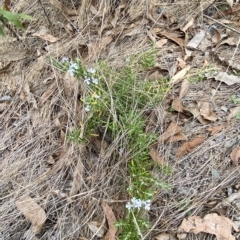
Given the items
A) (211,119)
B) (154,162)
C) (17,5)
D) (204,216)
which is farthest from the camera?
(17,5)

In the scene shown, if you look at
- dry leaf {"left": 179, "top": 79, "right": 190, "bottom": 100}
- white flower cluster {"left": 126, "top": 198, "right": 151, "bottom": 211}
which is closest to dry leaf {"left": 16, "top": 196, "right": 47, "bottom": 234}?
white flower cluster {"left": 126, "top": 198, "right": 151, "bottom": 211}

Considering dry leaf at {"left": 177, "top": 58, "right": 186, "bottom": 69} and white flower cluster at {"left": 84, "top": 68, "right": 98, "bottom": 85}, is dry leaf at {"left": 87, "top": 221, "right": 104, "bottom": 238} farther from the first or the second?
dry leaf at {"left": 177, "top": 58, "right": 186, "bottom": 69}

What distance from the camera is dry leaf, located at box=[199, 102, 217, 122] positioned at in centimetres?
228

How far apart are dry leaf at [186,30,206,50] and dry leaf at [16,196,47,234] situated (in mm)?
1390

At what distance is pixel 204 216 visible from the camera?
196 centimetres

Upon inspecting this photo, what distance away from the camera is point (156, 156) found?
2.14 m

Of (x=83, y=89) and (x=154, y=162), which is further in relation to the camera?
(x=83, y=89)

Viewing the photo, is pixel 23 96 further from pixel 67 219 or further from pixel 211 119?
pixel 211 119

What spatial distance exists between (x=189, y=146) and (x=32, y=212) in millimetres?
890

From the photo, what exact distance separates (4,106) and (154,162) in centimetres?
105

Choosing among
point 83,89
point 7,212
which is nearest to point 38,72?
point 83,89

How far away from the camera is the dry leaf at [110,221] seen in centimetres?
195

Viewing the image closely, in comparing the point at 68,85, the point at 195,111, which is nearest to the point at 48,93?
the point at 68,85

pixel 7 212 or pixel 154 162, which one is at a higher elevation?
pixel 7 212
